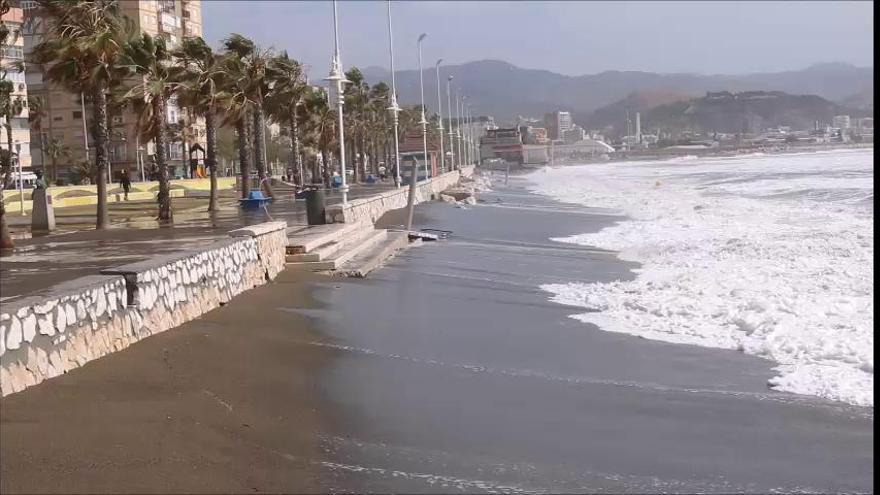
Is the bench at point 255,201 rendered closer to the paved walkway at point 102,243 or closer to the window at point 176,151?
the paved walkway at point 102,243

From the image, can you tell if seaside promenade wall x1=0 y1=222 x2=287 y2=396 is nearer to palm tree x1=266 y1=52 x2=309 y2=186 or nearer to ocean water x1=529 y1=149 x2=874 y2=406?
ocean water x1=529 y1=149 x2=874 y2=406

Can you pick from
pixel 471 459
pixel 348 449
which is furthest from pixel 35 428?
pixel 471 459

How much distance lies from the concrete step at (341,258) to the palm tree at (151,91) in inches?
344

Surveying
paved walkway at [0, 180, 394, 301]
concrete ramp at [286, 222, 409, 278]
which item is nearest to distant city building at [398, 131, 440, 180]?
paved walkway at [0, 180, 394, 301]

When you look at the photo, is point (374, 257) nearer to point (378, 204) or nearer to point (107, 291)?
point (107, 291)

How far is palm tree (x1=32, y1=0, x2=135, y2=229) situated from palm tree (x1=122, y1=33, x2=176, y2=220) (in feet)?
6.35

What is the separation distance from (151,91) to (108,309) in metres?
19.7

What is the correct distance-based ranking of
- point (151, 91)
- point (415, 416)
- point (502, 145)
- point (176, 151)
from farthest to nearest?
point (502, 145) → point (176, 151) → point (151, 91) → point (415, 416)

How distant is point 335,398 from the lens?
734cm

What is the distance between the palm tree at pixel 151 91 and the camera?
26188mm

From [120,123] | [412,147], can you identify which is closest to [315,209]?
[120,123]

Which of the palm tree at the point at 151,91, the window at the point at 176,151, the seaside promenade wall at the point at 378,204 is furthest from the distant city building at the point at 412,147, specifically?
the palm tree at the point at 151,91

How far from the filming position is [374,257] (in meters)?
17.7

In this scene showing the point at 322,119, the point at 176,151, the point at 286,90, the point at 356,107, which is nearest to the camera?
the point at 286,90
